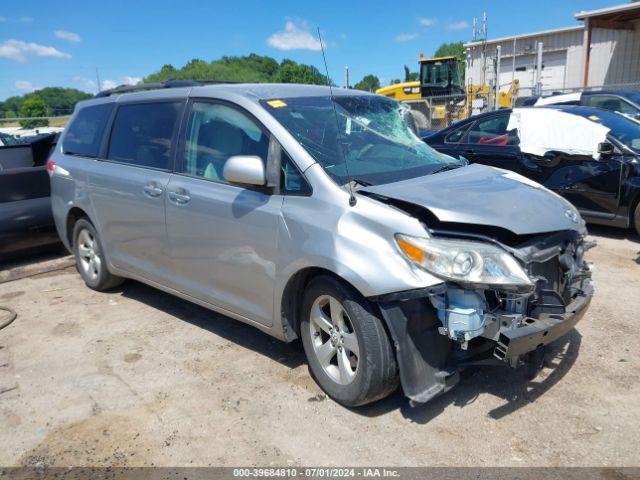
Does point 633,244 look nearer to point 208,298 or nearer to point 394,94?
point 208,298

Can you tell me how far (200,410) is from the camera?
3.38 m

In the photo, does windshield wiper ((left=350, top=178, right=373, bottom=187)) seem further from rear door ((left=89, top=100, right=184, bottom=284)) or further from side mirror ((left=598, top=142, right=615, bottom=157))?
side mirror ((left=598, top=142, right=615, bottom=157))

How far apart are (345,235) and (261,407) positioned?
1.22 meters

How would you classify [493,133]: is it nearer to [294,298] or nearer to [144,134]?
[144,134]

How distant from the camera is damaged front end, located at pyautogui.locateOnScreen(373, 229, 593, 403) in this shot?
9.29ft

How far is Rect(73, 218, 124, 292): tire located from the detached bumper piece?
12.5ft

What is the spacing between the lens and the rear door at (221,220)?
3.53m

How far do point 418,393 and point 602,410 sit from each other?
1171mm

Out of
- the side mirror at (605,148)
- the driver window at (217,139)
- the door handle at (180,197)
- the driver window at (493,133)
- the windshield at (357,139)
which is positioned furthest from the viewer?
the driver window at (493,133)

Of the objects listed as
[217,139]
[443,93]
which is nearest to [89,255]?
[217,139]

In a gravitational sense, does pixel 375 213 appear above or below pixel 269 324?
above

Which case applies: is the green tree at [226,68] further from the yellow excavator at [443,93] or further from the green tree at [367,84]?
the green tree at [367,84]

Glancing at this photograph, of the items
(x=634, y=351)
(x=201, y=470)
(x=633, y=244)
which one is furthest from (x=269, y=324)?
(x=633, y=244)

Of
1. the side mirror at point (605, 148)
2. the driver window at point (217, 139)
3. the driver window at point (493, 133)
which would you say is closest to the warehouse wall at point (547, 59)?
the driver window at point (493, 133)
